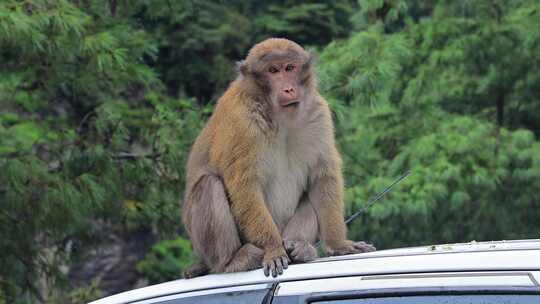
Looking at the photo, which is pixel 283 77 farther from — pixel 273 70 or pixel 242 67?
pixel 242 67

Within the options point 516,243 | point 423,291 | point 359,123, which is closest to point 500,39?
point 359,123

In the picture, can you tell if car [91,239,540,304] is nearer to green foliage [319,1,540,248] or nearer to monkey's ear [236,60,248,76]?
monkey's ear [236,60,248,76]

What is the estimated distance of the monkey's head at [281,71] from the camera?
4.70m

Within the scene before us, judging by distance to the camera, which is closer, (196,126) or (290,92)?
(290,92)

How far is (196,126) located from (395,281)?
18.2 feet

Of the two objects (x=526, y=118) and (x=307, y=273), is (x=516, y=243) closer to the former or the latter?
(x=307, y=273)

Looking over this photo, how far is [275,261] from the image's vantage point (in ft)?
12.6

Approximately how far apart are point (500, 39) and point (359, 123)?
1.74 meters

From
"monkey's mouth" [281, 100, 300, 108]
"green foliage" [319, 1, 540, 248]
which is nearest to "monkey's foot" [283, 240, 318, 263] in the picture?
"monkey's mouth" [281, 100, 300, 108]

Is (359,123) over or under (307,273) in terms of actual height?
under

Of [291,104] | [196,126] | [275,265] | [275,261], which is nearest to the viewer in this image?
[275,265]

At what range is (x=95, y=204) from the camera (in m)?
7.65

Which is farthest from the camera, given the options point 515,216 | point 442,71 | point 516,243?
point 442,71

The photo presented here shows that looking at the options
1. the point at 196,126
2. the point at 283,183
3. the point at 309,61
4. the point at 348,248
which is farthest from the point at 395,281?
the point at 196,126
